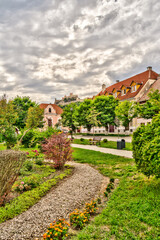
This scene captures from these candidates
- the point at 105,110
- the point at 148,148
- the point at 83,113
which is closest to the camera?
the point at 148,148

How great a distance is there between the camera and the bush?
15.3ft

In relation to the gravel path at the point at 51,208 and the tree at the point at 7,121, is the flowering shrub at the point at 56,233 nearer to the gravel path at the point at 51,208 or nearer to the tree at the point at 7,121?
the gravel path at the point at 51,208

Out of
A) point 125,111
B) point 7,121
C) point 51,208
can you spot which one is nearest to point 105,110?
point 125,111

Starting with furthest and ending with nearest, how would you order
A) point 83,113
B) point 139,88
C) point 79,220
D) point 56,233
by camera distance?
1. point 83,113
2. point 139,88
3. point 79,220
4. point 56,233

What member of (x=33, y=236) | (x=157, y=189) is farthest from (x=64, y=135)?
(x=33, y=236)

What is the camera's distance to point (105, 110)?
3241 centimetres

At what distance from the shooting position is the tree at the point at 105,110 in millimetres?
32031

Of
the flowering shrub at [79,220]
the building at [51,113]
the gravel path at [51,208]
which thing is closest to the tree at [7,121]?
the gravel path at [51,208]

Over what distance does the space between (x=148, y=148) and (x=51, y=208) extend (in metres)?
3.27

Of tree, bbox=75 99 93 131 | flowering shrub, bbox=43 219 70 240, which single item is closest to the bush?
flowering shrub, bbox=43 219 70 240

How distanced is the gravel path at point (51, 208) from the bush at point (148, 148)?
2.00 m

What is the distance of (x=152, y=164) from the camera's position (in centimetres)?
466

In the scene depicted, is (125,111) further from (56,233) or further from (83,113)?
(56,233)

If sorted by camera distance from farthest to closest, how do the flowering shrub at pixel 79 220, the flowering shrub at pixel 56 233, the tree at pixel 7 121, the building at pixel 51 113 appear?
the building at pixel 51 113
the tree at pixel 7 121
the flowering shrub at pixel 79 220
the flowering shrub at pixel 56 233
